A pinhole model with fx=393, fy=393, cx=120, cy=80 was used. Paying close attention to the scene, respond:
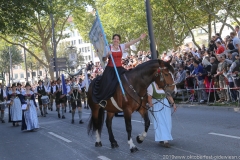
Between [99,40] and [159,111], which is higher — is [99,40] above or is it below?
above

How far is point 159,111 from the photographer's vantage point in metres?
9.30

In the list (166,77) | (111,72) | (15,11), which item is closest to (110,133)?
(111,72)

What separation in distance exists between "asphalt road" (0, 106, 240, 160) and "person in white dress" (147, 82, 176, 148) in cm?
38

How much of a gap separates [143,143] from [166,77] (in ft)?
7.00

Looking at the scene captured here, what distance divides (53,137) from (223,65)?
833 cm

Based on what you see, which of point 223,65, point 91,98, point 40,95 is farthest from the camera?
point 40,95

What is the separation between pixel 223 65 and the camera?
1723 cm

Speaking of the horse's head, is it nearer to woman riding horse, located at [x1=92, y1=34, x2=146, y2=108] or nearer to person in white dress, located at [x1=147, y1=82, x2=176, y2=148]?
person in white dress, located at [x1=147, y1=82, x2=176, y2=148]

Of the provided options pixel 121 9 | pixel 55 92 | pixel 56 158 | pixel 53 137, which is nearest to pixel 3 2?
pixel 55 92

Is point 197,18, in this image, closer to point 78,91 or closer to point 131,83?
point 78,91

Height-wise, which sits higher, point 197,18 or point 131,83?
point 197,18

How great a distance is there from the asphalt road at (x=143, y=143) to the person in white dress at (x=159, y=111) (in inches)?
15.0

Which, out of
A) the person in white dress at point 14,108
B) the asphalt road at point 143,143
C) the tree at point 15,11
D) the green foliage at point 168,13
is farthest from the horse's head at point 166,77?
the green foliage at point 168,13

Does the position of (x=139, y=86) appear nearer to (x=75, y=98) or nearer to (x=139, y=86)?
(x=139, y=86)
